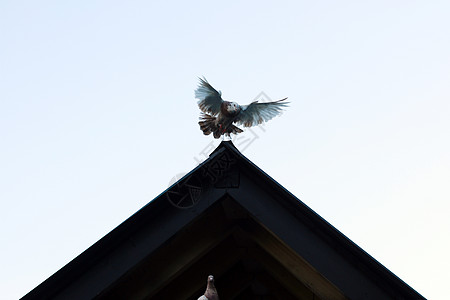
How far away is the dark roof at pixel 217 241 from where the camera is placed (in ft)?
11.0

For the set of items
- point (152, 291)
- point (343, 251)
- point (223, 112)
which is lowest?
point (343, 251)

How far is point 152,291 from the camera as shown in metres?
3.81

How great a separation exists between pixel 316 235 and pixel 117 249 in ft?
4.34

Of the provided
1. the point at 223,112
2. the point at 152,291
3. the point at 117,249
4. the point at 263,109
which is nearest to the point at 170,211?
the point at 117,249

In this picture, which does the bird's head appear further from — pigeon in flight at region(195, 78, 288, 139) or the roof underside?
the roof underside

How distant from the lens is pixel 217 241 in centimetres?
413

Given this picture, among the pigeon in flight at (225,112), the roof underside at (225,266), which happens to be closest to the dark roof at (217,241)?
the roof underside at (225,266)

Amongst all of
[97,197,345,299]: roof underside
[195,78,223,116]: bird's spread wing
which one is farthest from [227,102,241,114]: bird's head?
[97,197,345,299]: roof underside

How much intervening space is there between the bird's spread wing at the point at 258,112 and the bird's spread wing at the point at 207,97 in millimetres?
423

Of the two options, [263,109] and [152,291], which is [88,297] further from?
[263,109]

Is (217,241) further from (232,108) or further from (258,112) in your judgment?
(258,112)

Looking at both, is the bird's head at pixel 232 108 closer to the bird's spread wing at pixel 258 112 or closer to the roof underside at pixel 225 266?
the bird's spread wing at pixel 258 112

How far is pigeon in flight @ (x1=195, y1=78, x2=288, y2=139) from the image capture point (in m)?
5.66

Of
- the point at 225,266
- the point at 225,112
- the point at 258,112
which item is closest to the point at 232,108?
the point at 225,112
